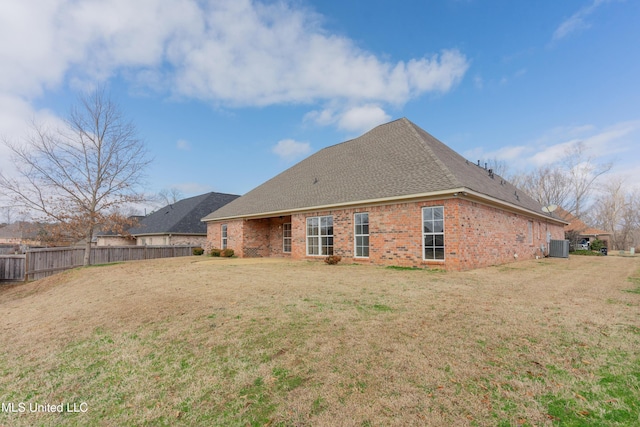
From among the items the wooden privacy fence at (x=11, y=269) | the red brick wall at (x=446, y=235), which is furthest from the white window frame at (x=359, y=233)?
the wooden privacy fence at (x=11, y=269)

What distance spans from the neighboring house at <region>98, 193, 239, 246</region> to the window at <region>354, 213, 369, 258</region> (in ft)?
61.7

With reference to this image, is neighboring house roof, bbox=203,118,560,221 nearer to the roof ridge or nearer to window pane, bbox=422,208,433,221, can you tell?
the roof ridge

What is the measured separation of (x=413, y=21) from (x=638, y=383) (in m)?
16.6

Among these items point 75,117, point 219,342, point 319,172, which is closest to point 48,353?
point 219,342

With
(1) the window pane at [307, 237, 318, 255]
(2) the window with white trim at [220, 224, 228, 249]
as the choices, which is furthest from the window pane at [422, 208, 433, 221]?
(2) the window with white trim at [220, 224, 228, 249]

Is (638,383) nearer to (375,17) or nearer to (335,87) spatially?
(375,17)

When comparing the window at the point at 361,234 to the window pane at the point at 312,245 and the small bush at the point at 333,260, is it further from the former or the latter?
the window pane at the point at 312,245

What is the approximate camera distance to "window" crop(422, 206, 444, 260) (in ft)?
33.8

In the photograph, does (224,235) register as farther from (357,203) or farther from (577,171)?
(577,171)

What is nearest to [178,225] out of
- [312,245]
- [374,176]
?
[312,245]

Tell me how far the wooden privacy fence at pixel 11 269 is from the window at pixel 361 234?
17266mm

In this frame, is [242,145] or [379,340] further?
[242,145]

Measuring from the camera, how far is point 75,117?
15.6m

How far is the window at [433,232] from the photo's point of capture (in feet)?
33.8
